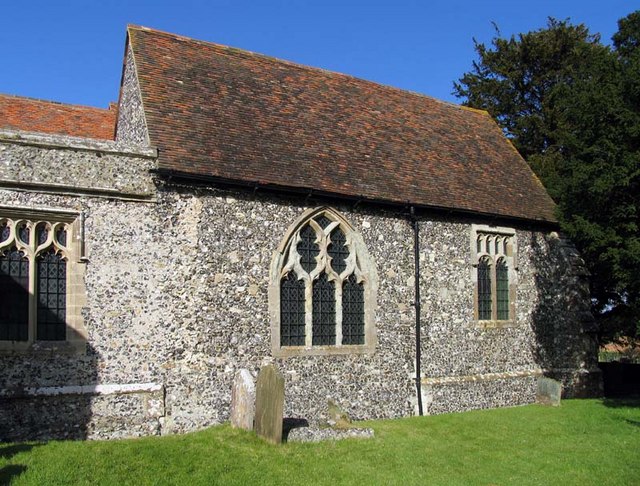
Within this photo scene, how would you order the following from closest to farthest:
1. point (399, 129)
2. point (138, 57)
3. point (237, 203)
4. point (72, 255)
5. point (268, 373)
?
point (268, 373) → point (72, 255) → point (237, 203) → point (138, 57) → point (399, 129)

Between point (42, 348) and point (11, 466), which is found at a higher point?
point (42, 348)

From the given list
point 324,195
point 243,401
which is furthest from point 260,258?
point 243,401

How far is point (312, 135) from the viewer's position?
16.0 meters

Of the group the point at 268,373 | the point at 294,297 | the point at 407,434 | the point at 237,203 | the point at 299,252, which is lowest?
the point at 407,434

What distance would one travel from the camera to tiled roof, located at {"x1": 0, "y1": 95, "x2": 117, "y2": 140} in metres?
16.7

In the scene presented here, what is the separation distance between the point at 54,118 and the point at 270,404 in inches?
443

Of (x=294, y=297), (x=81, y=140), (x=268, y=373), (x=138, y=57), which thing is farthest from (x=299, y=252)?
(x=138, y=57)

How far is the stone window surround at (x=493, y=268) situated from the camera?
16.6m

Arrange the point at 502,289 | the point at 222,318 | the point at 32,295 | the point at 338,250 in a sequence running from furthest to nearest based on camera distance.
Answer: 1. the point at 502,289
2. the point at 338,250
3. the point at 222,318
4. the point at 32,295

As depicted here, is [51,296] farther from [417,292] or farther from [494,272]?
[494,272]

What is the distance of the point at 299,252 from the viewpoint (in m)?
13.9

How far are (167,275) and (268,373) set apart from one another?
9.91 ft

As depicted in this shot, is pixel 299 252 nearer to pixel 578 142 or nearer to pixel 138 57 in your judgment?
pixel 138 57

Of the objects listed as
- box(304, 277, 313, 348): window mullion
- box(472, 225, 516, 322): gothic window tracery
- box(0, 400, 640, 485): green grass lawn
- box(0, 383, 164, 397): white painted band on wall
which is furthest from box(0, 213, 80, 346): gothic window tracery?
box(472, 225, 516, 322): gothic window tracery
